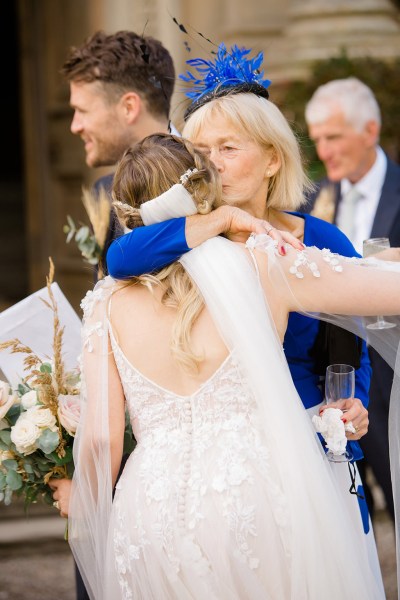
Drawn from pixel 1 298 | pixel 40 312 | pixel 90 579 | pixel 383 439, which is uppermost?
pixel 40 312

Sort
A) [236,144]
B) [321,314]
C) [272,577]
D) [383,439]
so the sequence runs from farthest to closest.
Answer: [383,439], [236,144], [321,314], [272,577]

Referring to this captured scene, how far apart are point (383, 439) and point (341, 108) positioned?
78.2 inches

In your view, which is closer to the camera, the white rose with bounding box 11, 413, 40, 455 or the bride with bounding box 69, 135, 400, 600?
the bride with bounding box 69, 135, 400, 600

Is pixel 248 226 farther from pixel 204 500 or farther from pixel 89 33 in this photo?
pixel 89 33

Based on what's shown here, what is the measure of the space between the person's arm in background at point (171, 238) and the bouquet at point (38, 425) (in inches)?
16.7

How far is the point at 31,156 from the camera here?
979cm

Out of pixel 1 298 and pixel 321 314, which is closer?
pixel 321 314

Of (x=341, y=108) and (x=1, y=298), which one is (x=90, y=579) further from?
(x=1, y=298)

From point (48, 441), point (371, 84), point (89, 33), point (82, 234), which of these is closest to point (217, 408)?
point (48, 441)

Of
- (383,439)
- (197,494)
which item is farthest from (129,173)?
(383,439)

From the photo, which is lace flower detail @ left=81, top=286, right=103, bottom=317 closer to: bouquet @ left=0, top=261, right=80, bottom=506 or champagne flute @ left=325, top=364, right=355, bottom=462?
bouquet @ left=0, top=261, right=80, bottom=506

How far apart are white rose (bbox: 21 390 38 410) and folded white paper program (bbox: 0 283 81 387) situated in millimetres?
168

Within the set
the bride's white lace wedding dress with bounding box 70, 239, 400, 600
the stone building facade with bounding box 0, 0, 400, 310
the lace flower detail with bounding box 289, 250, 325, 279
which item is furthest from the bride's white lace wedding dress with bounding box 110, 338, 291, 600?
the stone building facade with bounding box 0, 0, 400, 310

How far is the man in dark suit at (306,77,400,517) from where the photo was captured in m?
4.82
